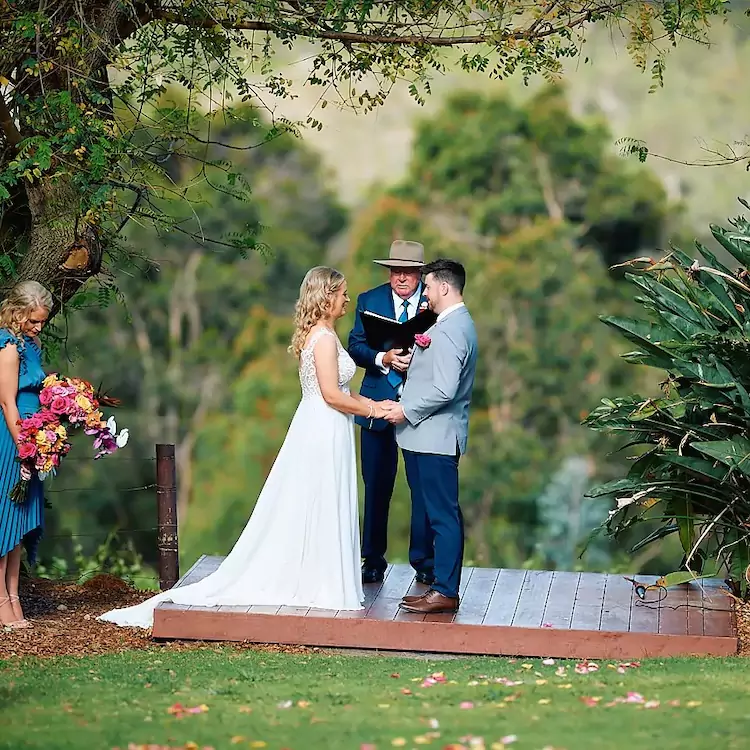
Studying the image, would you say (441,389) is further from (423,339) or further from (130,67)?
(130,67)

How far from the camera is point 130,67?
290 inches

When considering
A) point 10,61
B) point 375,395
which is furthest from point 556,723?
point 10,61

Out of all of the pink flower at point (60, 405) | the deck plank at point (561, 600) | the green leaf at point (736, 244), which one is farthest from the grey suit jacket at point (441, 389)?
the pink flower at point (60, 405)

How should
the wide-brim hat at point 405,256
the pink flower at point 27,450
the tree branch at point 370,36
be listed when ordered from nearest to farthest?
1. the pink flower at point 27,450
2. the wide-brim hat at point 405,256
3. the tree branch at point 370,36

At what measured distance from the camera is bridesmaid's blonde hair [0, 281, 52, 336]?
647cm

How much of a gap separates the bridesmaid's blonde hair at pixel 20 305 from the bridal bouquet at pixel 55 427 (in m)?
0.32

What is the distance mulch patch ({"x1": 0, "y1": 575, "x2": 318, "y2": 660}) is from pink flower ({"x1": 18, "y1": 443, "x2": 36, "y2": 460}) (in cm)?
95

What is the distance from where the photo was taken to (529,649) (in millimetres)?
6262

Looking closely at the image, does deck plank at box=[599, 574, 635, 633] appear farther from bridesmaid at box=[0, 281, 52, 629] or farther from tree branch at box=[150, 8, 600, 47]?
tree branch at box=[150, 8, 600, 47]

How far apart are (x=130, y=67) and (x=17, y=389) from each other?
201cm

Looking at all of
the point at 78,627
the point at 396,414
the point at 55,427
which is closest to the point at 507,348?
the point at 78,627

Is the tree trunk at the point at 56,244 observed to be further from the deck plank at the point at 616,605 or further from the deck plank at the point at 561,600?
the deck plank at the point at 616,605

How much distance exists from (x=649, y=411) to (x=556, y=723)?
2.35 meters

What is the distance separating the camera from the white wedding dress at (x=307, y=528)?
257 inches
